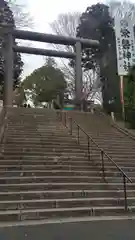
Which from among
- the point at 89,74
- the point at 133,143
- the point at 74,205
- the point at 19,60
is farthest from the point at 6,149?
the point at 89,74

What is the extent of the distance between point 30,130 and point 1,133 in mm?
1730

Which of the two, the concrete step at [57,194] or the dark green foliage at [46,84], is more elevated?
the dark green foliage at [46,84]

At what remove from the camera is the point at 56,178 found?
7.86 m

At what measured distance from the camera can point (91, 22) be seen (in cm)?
3012

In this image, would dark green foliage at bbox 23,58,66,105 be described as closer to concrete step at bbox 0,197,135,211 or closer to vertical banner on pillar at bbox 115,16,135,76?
vertical banner on pillar at bbox 115,16,135,76

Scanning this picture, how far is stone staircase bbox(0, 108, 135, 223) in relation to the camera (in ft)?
20.7

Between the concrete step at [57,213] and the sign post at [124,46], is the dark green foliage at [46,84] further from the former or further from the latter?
the concrete step at [57,213]

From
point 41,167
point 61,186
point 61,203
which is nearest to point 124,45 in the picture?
point 41,167

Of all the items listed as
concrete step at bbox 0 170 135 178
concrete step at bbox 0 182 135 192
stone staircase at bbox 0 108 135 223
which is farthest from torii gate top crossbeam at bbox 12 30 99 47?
concrete step at bbox 0 182 135 192

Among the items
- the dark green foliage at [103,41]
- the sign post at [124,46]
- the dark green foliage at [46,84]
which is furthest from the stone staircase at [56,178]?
the dark green foliage at [46,84]

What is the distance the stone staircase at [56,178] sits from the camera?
6316mm

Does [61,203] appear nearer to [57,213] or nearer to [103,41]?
[57,213]

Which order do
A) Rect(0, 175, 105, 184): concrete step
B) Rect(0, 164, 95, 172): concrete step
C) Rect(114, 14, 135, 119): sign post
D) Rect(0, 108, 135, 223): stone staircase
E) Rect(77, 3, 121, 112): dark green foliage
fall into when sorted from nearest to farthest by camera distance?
Rect(0, 108, 135, 223): stone staircase, Rect(0, 175, 105, 184): concrete step, Rect(0, 164, 95, 172): concrete step, Rect(114, 14, 135, 119): sign post, Rect(77, 3, 121, 112): dark green foliage

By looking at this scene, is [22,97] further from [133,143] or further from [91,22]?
[133,143]
